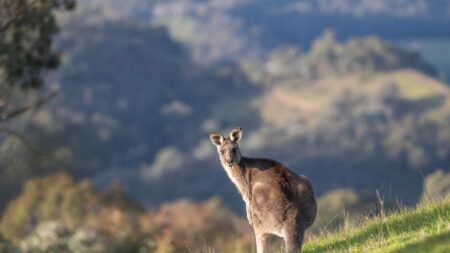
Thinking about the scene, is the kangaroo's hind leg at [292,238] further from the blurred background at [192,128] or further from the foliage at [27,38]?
the blurred background at [192,128]

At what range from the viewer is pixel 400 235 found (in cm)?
978

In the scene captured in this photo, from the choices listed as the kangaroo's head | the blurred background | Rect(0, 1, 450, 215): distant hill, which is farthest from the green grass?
Rect(0, 1, 450, 215): distant hill

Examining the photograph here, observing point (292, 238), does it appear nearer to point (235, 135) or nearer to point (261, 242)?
point (261, 242)

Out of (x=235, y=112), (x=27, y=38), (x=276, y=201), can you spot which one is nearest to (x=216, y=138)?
(x=276, y=201)

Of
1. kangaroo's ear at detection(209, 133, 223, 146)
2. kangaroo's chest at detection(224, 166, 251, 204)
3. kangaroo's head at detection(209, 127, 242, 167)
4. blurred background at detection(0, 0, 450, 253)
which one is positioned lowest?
kangaroo's chest at detection(224, 166, 251, 204)

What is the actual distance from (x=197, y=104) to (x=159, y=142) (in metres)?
14.7

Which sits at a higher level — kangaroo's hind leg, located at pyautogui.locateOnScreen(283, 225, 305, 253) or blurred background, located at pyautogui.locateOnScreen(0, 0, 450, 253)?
blurred background, located at pyautogui.locateOnScreen(0, 0, 450, 253)

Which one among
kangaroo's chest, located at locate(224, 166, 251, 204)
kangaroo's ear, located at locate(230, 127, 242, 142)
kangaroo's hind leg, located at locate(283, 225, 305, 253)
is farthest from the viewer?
kangaroo's ear, located at locate(230, 127, 242, 142)

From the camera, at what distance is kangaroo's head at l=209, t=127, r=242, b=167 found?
35.9 feet

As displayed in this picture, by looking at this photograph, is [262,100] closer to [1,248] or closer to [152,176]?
[152,176]

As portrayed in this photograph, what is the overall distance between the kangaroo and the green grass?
56 cm

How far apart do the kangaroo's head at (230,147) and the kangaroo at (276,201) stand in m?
0.18

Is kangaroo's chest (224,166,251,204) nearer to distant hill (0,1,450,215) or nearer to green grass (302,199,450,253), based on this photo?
green grass (302,199,450,253)

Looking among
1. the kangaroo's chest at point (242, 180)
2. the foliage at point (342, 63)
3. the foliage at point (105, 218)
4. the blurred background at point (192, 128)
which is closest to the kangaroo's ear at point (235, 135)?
the kangaroo's chest at point (242, 180)
